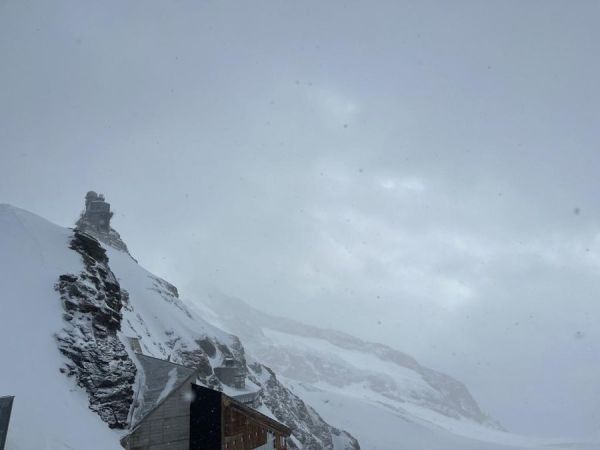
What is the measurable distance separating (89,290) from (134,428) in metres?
8.97

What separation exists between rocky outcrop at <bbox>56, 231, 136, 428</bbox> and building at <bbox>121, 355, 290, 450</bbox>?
37.2 inches

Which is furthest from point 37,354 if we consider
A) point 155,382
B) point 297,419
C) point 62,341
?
point 297,419

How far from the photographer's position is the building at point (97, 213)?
198 ft

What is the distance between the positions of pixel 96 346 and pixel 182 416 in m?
6.32

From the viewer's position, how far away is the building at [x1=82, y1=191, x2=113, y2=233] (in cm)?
6050

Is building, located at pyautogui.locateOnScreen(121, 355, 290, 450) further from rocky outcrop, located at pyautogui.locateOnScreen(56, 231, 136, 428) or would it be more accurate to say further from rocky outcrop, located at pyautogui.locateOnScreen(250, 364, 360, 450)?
rocky outcrop, located at pyautogui.locateOnScreen(250, 364, 360, 450)

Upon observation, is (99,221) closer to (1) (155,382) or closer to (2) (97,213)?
(2) (97,213)

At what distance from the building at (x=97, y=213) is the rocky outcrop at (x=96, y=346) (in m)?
35.8

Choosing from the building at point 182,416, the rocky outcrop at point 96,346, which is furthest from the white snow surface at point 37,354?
the building at point 182,416

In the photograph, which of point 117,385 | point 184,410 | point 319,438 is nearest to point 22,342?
point 117,385

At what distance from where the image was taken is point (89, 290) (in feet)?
82.9

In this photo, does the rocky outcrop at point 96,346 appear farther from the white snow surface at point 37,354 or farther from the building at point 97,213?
the building at point 97,213

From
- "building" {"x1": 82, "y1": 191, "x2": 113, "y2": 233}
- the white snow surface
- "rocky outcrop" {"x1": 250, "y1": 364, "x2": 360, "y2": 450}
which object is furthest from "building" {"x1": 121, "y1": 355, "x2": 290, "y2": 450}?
"building" {"x1": 82, "y1": 191, "x2": 113, "y2": 233}

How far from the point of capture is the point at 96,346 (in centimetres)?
2309
